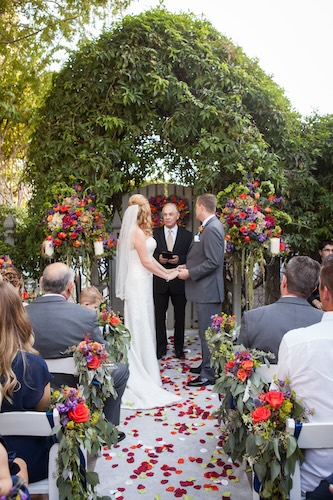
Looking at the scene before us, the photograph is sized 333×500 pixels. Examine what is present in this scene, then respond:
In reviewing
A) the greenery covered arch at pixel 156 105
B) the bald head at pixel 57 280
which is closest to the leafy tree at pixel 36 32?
the greenery covered arch at pixel 156 105

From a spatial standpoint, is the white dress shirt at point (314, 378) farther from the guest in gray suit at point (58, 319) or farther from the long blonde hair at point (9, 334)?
the guest in gray suit at point (58, 319)

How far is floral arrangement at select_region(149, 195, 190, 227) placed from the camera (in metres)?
7.88

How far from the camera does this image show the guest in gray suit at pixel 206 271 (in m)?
5.79

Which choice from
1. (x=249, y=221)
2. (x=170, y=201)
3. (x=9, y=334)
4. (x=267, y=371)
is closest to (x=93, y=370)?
(x=9, y=334)

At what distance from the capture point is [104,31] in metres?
7.13

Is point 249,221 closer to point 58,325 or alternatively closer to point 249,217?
point 249,217

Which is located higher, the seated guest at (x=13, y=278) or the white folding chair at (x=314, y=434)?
the seated guest at (x=13, y=278)

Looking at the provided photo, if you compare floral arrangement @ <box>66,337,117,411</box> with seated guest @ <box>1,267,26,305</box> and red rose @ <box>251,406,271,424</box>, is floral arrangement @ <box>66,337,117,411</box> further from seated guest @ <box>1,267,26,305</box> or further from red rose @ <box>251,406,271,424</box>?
seated guest @ <box>1,267,26,305</box>

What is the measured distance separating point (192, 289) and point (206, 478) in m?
2.50

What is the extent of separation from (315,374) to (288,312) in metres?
1.05

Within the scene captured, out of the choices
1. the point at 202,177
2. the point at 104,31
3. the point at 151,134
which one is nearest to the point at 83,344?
the point at 202,177

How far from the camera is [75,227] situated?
6.39 meters

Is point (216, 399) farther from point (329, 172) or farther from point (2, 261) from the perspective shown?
point (329, 172)

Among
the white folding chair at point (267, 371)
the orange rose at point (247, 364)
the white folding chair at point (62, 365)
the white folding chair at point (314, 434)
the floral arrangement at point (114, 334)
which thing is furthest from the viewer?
the floral arrangement at point (114, 334)
